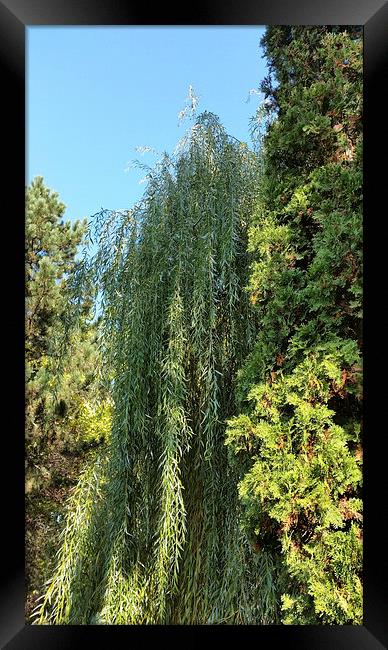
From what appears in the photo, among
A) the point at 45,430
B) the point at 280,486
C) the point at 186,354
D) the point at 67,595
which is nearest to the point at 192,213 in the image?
the point at 186,354

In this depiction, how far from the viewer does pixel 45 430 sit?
4191 millimetres

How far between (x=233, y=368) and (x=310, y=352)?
473mm

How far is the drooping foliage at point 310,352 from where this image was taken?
197 cm

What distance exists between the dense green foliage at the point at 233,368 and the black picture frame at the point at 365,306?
0.53m

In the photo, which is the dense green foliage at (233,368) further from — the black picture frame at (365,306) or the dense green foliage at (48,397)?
the dense green foliage at (48,397)

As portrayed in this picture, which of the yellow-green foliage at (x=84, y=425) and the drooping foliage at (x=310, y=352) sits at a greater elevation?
the drooping foliage at (x=310, y=352)

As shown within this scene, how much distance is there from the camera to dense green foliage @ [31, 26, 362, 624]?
207cm

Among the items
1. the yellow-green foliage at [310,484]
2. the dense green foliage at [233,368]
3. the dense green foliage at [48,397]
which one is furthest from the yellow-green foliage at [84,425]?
the yellow-green foliage at [310,484]

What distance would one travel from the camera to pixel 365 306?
1.48 metres

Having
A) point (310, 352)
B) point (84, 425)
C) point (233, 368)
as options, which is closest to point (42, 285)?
point (84, 425)

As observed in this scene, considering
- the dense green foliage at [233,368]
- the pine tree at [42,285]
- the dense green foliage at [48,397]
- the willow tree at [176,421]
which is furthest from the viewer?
the pine tree at [42,285]
